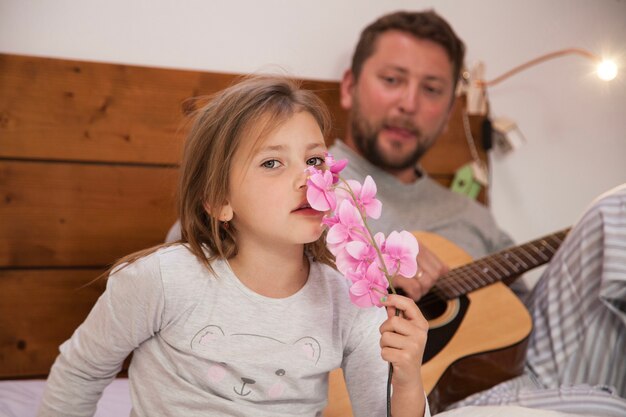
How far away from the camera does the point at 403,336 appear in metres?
0.78

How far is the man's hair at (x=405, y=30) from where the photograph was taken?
5.80 ft

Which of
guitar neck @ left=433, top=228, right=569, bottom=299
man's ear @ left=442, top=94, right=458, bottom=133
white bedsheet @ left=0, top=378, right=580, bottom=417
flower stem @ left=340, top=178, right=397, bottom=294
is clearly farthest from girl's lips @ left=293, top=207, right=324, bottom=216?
man's ear @ left=442, top=94, right=458, bottom=133

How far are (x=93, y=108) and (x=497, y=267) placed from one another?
1080 mm

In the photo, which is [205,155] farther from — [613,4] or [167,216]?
[613,4]

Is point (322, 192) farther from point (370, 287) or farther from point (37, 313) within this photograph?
point (37, 313)

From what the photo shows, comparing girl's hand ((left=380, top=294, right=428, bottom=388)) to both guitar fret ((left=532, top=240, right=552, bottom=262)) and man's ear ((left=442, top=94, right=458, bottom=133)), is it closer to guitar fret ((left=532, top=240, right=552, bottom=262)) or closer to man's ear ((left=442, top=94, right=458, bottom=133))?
guitar fret ((left=532, top=240, right=552, bottom=262))

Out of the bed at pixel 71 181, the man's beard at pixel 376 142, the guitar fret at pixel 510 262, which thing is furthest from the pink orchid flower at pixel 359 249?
the man's beard at pixel 376 142

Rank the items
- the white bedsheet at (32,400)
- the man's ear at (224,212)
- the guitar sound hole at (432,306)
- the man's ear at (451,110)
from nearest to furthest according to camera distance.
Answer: the man's ear at (224,212)
the white bedsheet at (32,400)
the guitar sound hole at (432,306)
the man's ear at (451,110)

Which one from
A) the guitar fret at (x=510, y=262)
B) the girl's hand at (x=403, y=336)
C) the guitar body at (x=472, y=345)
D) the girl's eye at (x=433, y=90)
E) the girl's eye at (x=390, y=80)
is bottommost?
the guitar body at (x=472, y=345)

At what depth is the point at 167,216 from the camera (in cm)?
165

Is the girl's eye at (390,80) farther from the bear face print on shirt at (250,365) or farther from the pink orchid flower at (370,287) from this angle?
the pink orchid flower at (370,287)

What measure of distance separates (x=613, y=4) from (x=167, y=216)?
5.40 feet

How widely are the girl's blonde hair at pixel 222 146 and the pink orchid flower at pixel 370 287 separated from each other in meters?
0.30

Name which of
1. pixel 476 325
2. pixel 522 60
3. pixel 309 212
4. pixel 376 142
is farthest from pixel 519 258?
pixel 522 60
